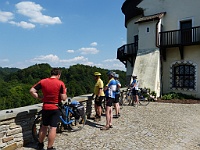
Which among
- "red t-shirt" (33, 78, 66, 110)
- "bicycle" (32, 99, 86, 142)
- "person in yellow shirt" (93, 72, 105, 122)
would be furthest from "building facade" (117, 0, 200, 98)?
"red t-shirt" (33, 78, 66, 110)

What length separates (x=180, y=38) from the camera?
1545 cm

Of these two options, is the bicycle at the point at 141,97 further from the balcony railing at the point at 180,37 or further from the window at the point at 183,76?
the balcony railing at the point at 180,37

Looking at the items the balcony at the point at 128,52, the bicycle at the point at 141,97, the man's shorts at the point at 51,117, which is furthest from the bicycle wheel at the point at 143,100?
the man's shorts at the point at 51,117

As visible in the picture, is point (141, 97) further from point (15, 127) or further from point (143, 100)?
point (15, 127)

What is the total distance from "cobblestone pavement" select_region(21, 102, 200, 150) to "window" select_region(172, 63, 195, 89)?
24.1 feet

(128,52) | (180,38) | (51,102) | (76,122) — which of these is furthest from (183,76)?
(51,102)

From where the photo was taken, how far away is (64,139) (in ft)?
19.1

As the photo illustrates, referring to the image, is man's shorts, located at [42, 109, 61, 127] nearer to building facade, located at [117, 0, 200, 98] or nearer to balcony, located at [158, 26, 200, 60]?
building facade, located at [117, 0, 200, 98]

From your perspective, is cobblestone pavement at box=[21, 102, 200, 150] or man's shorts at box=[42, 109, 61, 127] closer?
man's shorts at box=[42, 109, 61, 127]

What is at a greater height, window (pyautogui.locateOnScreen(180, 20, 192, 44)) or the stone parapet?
window (pyautogui.locateOnScreen(180, 20, 192, 44))

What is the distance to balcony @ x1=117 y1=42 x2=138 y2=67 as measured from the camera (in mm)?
19375

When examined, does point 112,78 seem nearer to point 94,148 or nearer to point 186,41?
point 94,148

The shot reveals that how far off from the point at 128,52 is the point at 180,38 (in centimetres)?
547

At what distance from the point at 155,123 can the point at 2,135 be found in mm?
5122
